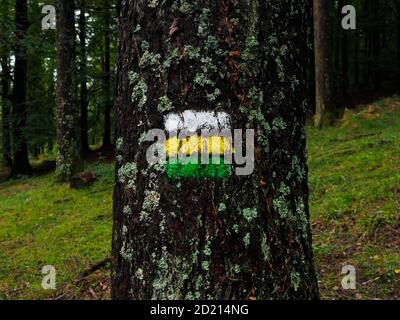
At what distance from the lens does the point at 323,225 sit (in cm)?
734

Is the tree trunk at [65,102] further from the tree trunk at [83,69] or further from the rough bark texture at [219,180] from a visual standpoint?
the rough bark texture at [219,180]

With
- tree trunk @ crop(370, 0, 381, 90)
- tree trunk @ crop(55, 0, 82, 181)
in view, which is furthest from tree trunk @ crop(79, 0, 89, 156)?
tree trunk @ crop(370, 0, 381, 90)

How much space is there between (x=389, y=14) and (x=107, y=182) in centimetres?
2137

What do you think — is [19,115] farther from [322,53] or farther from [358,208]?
[358,208]

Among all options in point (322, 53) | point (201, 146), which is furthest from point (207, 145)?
point (322, 53)

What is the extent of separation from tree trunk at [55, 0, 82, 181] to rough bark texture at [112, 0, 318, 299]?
469 inches

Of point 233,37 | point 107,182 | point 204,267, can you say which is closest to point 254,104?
point 233,37

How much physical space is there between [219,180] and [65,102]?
→ 40.6 feet

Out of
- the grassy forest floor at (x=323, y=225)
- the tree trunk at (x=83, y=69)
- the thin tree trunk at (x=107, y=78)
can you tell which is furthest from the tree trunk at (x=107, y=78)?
the grassy forest floor at (x=323, y=225)

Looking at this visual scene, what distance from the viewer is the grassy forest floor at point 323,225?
5.98 metres

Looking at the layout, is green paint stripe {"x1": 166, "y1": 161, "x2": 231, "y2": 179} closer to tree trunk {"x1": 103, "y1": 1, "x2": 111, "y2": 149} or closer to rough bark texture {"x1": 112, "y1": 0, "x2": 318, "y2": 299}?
rough bark texture {"x1": 112, "y1": 0, "x2": 318, "y2": 299}

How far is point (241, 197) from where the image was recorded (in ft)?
6.77

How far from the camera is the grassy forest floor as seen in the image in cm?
598
